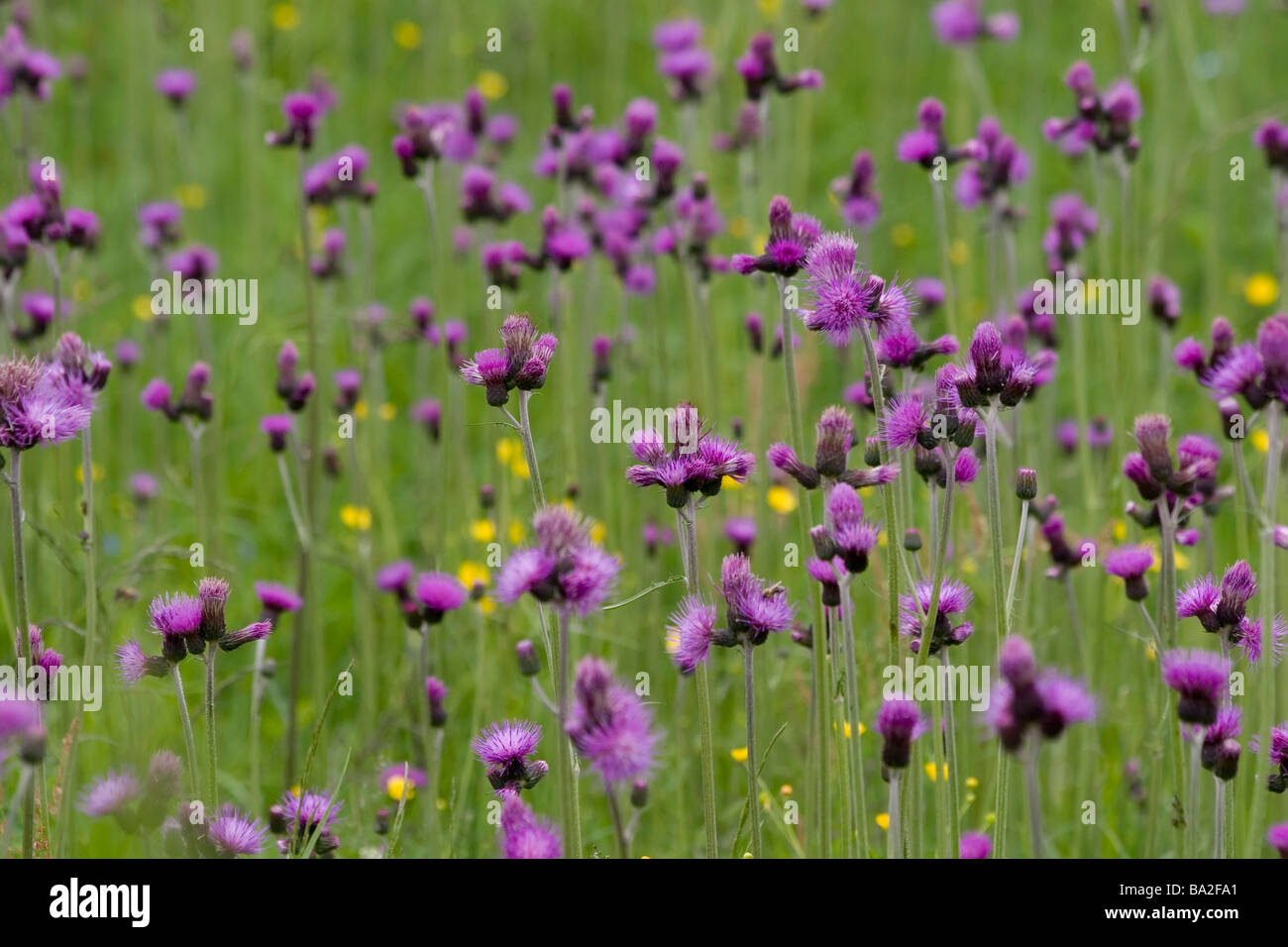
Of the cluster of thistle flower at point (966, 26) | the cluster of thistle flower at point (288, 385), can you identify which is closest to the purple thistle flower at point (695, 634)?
the cluster of thistle flower at point (288, 385)

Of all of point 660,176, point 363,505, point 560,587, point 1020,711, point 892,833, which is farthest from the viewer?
point 363,505

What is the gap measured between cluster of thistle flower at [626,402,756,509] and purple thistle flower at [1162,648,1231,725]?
695mm

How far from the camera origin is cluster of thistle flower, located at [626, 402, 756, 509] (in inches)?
85.0

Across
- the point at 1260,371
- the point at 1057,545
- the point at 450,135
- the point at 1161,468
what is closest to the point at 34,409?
the point at 1161,468

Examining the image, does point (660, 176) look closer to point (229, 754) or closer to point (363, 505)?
point (363, 505)

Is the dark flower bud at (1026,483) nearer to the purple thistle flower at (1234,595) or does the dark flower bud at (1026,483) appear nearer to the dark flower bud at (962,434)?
the dark flower bud at (962,434)

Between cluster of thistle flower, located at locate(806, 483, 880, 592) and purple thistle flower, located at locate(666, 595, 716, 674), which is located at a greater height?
cluster of thistle flower, located at locate(806, 483, 880, 592)

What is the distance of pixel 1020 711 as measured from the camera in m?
1.61

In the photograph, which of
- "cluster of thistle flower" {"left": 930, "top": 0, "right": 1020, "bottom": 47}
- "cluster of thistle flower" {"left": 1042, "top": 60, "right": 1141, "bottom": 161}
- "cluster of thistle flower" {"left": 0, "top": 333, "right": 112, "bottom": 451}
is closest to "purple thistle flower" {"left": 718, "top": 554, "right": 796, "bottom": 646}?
"cluster of thistle flower" {"left": 0, "top": 333, "right": 112, "bottom": 451}

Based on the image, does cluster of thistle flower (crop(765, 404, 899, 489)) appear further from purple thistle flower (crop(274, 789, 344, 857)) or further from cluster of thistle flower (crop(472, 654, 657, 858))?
purple thistle flower (crop(274, 789, 344, 857))

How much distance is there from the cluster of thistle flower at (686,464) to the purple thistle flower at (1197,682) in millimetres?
695
